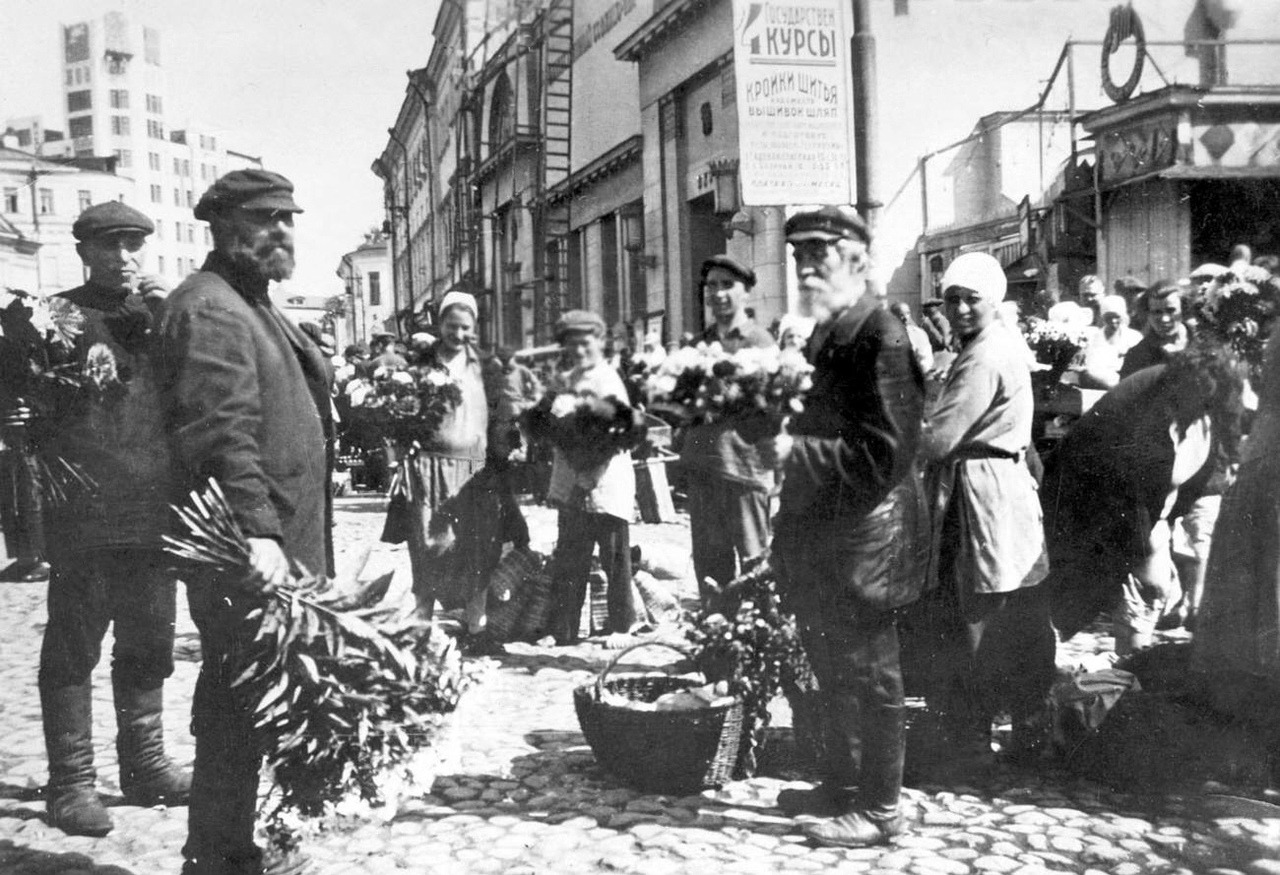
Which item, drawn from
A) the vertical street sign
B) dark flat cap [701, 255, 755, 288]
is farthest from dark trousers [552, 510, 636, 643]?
the vertical street sign

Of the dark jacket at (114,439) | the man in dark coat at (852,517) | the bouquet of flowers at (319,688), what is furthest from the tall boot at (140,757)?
the man in dark coat at (852,517)

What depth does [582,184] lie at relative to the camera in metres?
5.07

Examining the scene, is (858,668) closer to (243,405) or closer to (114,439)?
(243,405)

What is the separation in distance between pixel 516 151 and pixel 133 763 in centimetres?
262

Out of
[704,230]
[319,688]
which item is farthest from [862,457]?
[704,230]

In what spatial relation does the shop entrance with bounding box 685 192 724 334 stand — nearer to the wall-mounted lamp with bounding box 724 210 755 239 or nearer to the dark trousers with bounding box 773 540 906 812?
the wall-mounted lamp with bounding box 724 210 755 239

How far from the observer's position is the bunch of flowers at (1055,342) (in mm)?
6855

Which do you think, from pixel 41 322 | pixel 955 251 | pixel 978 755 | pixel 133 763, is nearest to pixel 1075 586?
pixel 978 755

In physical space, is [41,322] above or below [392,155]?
below

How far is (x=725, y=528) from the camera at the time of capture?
513 cm

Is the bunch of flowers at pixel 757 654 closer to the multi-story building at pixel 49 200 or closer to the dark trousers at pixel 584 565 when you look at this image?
the dark trousers at pixel 584 565

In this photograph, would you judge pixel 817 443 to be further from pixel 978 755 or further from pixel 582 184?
pixel 582 184

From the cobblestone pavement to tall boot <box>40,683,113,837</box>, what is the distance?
0.18 feet

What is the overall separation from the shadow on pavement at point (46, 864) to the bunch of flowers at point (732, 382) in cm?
218
